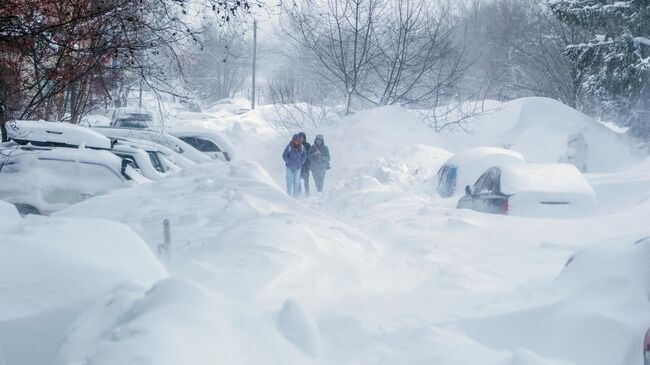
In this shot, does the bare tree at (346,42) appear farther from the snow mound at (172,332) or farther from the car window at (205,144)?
the snow mound at (172,332)

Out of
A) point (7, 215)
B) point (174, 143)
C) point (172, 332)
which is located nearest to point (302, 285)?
point (7, 215)

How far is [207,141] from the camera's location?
20562 millimetres

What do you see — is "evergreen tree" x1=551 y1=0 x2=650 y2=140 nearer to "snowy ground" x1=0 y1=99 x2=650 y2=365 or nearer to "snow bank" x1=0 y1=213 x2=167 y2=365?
"snowy ground" x1=0 y1=99 x2=650 y2=365

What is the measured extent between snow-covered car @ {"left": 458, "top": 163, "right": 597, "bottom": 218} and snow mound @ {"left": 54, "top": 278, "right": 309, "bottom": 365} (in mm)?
7965

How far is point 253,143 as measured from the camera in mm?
32562

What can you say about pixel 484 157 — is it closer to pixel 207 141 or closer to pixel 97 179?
pixel 97 179

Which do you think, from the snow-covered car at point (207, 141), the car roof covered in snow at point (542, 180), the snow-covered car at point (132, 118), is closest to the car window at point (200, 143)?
the snow-covered car at point (207, 141)

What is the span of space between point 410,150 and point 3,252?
60.2 feet

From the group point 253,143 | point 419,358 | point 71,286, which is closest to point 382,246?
point 419,358

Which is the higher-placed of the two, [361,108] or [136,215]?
[361,108]

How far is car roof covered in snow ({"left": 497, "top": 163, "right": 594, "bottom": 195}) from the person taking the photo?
1074 cm

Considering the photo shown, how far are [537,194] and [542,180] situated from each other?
442 mm

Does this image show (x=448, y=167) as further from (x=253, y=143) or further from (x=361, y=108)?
(x=253, y=143)

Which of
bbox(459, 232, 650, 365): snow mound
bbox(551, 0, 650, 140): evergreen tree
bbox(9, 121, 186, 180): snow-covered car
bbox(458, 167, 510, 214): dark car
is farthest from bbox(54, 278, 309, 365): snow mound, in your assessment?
bbox(551, 0, 650, 140): evergreen tree
